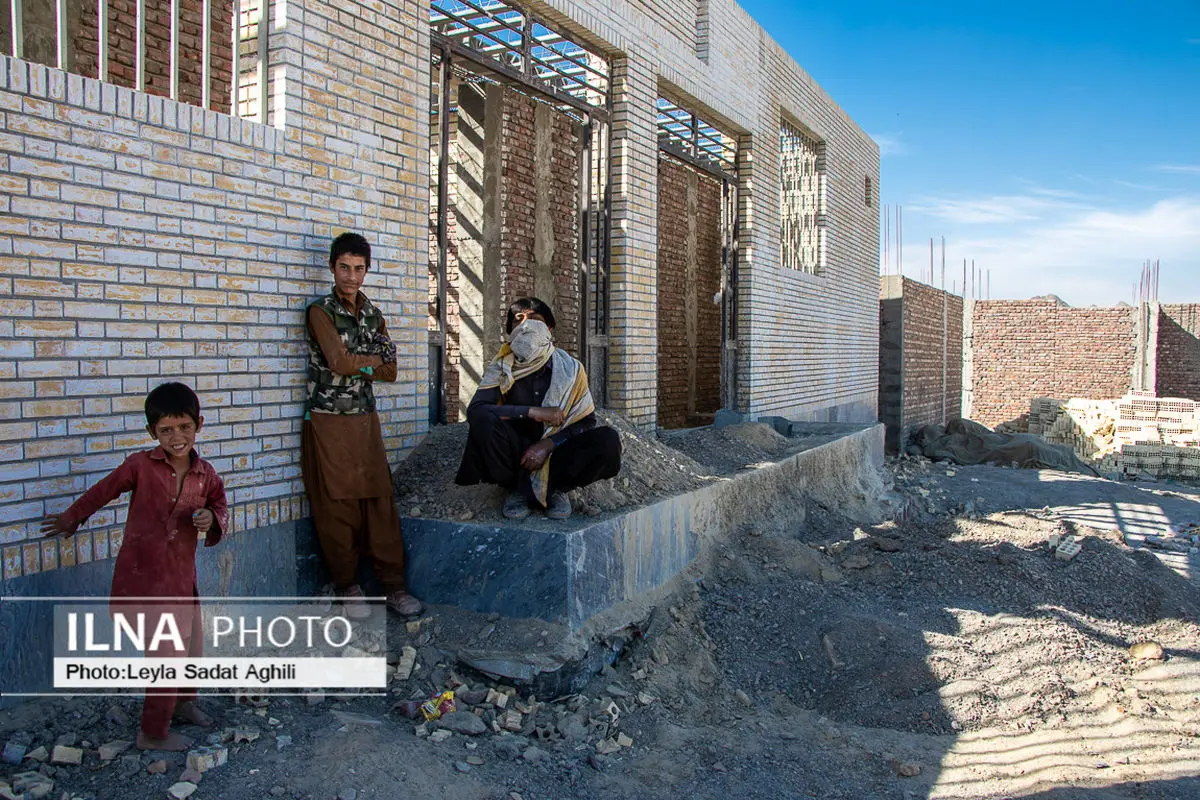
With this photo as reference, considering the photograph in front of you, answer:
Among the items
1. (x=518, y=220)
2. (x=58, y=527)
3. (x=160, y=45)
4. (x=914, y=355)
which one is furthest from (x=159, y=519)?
(x=914, y=355)

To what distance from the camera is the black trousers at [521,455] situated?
13.9ft

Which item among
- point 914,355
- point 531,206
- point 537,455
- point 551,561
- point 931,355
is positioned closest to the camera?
point 551,561

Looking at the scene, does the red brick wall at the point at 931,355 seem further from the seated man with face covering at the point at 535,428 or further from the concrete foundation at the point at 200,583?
the concrete foundation at the point at 200,583

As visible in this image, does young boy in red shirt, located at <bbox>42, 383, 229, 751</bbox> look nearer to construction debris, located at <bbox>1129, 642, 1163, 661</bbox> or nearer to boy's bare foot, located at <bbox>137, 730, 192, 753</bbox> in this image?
boy's bare foot, located at <bbox>137, 730, 192, 753</bbox>

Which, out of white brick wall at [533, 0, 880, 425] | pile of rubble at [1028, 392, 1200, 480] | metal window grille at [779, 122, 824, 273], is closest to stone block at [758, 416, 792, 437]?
white brick wall at [533, 0, 880, 425]

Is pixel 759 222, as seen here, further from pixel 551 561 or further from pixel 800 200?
pixel 551 561

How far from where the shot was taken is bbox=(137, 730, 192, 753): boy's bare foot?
2936mm

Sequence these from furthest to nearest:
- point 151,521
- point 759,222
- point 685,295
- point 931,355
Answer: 1. point 931,355
2. point 685,295
3. point 759,222
4. point 151,521

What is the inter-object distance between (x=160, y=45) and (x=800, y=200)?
26.6 ft

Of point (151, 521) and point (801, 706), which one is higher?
point (151, 521)

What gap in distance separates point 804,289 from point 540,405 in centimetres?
758

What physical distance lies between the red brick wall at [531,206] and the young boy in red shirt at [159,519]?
5795 mm

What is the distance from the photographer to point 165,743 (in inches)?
116

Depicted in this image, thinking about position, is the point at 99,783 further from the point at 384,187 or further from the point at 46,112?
the point at 384,187
